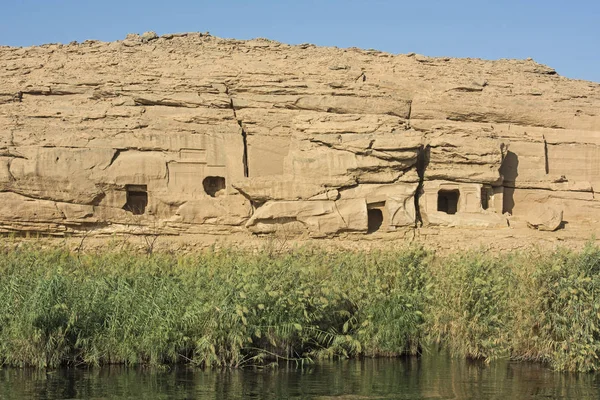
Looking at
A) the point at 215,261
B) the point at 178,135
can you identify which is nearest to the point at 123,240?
the point at 178,135

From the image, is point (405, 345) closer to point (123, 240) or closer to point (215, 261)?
point (215, 261)

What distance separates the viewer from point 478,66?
29844 millimetres

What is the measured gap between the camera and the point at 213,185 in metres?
26.8

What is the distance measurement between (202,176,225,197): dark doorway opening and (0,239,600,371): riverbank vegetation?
8.79m

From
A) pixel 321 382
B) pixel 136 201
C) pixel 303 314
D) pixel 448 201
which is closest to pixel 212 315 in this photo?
pixel 303 314

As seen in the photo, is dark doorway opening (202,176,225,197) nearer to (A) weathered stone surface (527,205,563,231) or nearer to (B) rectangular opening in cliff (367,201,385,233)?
(B) rectangular opening in cliff (367,201,385,233)

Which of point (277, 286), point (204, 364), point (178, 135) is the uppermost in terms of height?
point (178, 135)

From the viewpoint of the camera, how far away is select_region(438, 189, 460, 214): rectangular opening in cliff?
27.5 m

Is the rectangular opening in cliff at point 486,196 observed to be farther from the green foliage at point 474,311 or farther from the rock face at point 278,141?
the green foliage at point 474,311

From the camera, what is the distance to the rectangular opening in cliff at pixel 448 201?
27.5 m

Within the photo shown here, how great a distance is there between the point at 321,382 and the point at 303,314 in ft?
6.59

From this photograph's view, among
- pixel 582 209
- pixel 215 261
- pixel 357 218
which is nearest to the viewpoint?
pixel 215 261

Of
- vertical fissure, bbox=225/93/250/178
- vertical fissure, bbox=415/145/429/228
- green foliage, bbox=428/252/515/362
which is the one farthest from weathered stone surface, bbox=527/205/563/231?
green foliage, bbox=428/252/515/362

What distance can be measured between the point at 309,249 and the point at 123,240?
17.3ft
